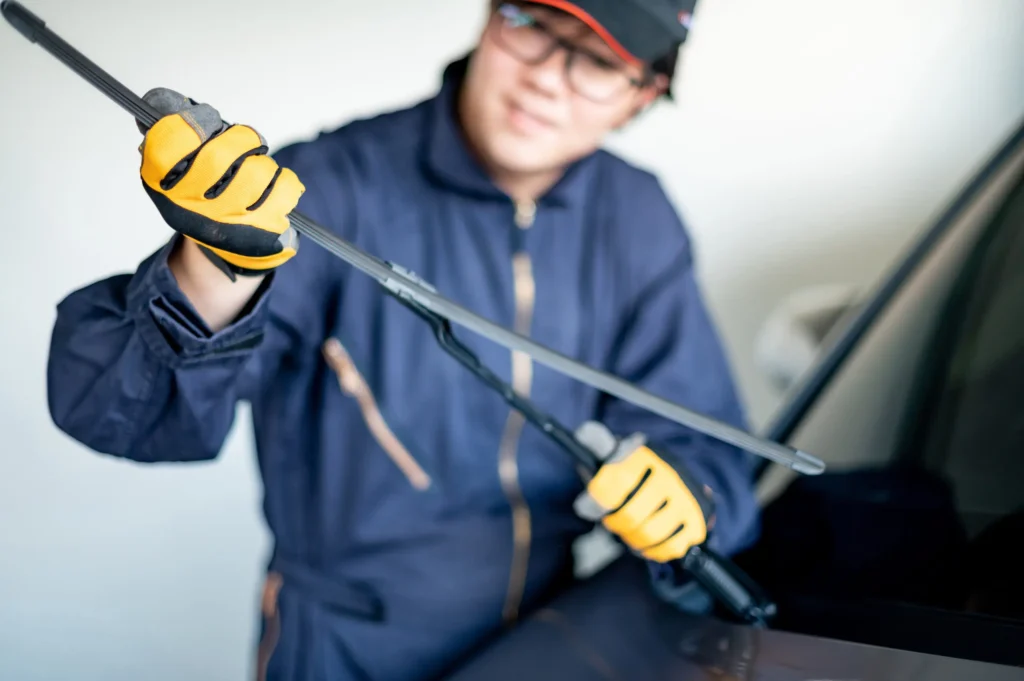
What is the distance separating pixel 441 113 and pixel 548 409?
33 cm

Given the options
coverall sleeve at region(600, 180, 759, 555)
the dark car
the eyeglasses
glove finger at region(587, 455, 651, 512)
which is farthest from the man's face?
the dark car

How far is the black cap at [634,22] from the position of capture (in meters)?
0.73

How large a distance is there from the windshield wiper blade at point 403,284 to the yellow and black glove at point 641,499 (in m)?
0.09

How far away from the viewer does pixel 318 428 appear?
88 centimetres

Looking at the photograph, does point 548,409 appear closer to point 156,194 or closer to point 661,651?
point 661,651

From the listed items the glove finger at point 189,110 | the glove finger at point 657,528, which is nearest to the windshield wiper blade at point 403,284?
the glove finger at point 189,110

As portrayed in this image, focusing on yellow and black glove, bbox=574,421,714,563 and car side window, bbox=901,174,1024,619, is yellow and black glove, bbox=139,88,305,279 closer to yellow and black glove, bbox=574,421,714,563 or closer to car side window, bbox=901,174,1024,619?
yellow and black glove, bbox=574,421,714,563

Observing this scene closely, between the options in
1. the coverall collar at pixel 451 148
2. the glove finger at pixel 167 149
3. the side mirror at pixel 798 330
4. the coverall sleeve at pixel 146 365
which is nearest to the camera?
the glove finger at pixel 167 149

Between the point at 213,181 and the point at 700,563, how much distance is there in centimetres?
54

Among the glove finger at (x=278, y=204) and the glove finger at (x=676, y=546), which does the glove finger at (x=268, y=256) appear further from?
the glove finger at (x=676, y=546)

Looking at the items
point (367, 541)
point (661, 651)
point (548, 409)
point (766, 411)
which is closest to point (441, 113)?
point (548, 409)

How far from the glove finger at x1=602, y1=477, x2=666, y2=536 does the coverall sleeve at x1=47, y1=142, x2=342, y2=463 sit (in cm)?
35

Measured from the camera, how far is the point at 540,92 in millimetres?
789

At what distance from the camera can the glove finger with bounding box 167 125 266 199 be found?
500 mm
